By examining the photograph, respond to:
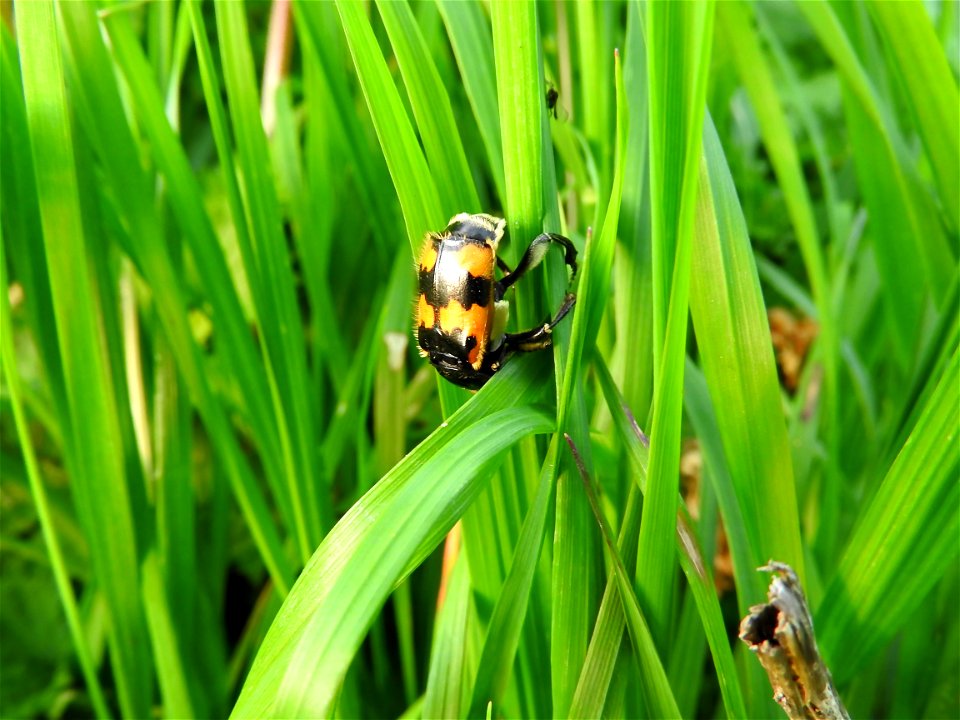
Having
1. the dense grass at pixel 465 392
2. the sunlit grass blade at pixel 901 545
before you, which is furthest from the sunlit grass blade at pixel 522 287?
the sunlit grass blade at pixel 901 545

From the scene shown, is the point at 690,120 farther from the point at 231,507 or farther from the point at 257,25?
the point at 257,25

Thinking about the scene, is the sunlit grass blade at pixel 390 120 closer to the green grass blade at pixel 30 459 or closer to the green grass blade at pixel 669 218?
the green grass blade at pixel 669 218

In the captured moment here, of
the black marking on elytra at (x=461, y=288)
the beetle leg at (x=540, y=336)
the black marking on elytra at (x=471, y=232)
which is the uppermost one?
the black marking on elytra at (x=471, y=232)

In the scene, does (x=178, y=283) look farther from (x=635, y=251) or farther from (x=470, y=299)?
(x=635, y=251)

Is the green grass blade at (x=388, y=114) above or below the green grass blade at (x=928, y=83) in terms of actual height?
above

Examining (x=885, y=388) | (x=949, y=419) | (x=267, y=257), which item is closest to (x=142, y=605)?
(x=267, y=257)

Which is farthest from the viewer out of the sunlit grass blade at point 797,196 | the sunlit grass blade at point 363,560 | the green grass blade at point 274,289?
the sunlit grass blade at point 797,196

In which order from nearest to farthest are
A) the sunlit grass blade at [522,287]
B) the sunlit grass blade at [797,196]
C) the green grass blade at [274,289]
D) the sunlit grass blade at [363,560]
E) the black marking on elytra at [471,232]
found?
the sunlit grass blade at [363,560]
the sunlit grass blade at [522,287]
the black marking on elytra at [471,232]
the green grass blade at [274,289]
the sunlit grass blade at [797,196]

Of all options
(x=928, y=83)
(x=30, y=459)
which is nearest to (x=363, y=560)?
(x=30, y=459)

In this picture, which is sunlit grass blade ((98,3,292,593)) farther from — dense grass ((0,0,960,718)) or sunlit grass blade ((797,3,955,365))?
sunlit grass blade ((797,3,955,365))
